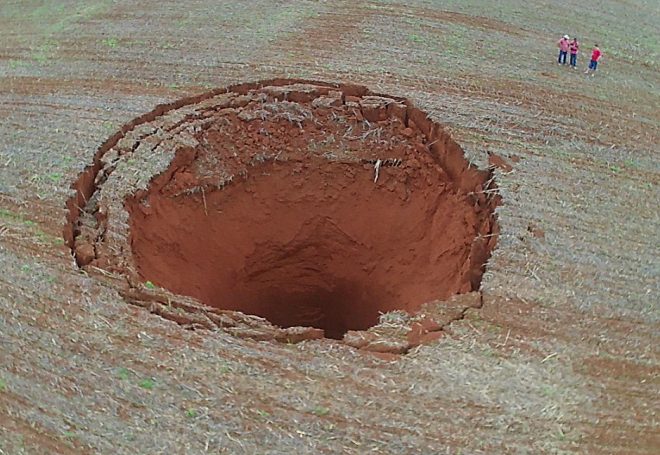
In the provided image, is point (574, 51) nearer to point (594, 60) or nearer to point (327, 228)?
point (594, 60)

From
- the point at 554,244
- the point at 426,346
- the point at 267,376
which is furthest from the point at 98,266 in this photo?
the point at 554,244

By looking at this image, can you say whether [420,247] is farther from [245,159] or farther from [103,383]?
[103,383]

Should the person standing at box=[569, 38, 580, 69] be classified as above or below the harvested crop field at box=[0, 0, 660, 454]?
above

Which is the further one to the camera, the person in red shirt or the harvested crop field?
the person in red shirt

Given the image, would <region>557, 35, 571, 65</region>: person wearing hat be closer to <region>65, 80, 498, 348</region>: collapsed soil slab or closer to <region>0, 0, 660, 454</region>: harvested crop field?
<region>0, 0, 660, 454</region>: harvested crop field

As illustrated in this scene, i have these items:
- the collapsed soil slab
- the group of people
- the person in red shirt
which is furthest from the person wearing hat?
the collapsed soil slab

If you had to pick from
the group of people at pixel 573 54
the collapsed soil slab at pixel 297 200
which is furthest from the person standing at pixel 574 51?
the collapsed soil slab at pixel 297 200

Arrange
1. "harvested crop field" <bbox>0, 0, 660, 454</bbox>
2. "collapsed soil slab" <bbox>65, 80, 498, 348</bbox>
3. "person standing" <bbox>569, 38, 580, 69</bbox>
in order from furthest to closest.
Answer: "person standing" <bbox>569, 38, 580, 69</bbox>, "collapsed soil slab" <bbox>65, 80, 498, 348</bbox>, "harvested crop field" <bbox>0, 0, 660, 454</bbox>

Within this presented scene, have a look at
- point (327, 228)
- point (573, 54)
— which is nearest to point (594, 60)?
point (573, 54)
